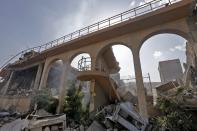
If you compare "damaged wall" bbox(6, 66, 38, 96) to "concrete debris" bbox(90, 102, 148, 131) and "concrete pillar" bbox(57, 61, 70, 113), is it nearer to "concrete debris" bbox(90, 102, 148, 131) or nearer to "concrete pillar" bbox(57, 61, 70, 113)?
"concrete pillar" bbox(57, 61, 70, 113)

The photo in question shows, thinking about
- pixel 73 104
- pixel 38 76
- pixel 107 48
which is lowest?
pixel 73 104

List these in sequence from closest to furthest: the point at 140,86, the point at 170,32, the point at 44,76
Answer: the point at 140,86 → the point at 170,32 → the point at 44,76

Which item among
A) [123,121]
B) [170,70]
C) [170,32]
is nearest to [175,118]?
[123,121]

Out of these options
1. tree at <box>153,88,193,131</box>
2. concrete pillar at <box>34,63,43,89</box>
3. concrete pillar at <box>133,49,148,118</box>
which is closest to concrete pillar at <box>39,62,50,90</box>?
concrete pillar at <box>34,63,43,89</box>

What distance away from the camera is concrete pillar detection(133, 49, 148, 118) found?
1096 centimetres

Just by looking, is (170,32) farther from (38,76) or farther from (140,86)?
(38,76)

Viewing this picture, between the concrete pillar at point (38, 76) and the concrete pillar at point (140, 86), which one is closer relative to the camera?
the concrete pillar at point (140, 86)

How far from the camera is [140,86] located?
11656mm

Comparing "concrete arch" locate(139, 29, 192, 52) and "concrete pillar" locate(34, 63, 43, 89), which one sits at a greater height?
"concrete arch" locate(139, 29, 192, 52)

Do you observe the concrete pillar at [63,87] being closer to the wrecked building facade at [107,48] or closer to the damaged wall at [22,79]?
the wrecked building facade at [107,48]

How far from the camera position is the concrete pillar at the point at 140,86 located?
11.0m

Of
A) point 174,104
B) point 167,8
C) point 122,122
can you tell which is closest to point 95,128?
point 122,122

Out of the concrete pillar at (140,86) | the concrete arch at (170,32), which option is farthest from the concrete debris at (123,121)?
the concrete arch at (170,32)

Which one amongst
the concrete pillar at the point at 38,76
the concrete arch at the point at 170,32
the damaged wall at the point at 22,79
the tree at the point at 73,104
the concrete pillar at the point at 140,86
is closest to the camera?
the concrete pillar at the point at 140,86
